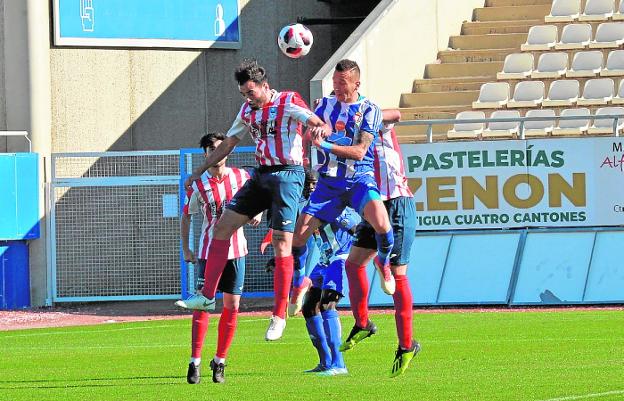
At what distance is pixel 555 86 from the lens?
2381cm

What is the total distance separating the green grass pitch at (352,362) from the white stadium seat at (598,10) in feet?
27.9

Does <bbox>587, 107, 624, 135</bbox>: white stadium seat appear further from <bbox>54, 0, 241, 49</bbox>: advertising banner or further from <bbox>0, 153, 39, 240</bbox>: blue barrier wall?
<bbox>0, 153, 39, 240</bbox>: blue barrier wall

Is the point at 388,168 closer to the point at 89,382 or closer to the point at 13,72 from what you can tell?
the point at 89,382

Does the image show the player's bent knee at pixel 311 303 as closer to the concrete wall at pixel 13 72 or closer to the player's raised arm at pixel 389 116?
the player's raised arm at pixel 389 116

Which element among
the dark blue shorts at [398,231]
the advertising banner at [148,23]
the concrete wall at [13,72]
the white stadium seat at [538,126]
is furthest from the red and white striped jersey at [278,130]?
the advertising banner at [148,23]

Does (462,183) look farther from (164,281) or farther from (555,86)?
(164,281)

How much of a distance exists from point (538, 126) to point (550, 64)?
2385 mm

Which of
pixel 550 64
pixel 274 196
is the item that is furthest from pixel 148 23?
pixel 274 196

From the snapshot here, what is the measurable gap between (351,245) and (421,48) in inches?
572

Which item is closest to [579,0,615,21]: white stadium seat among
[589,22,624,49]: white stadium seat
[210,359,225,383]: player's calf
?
[589,22,624,49]: white stadium seat

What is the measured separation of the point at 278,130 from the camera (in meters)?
10.8

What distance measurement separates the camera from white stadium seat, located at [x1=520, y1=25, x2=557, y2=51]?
25.1m

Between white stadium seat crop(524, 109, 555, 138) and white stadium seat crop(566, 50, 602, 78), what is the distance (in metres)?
1.42

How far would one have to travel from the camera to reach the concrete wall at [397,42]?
23859 millimetres
